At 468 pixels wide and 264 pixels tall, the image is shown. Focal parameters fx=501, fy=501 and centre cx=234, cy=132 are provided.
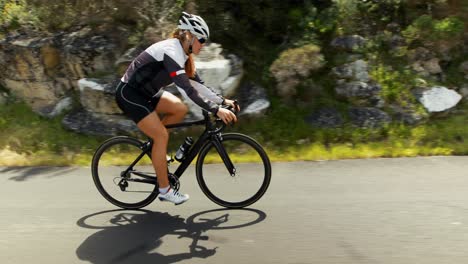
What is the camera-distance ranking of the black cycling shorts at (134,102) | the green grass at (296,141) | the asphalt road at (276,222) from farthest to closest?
1. the green grass at (296,141)
2. the black cycling shorts at (134,102)
3. the asphalt road at (276,222)

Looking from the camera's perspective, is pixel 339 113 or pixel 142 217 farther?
pixel 339 113

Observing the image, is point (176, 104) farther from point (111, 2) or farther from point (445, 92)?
point (445, 92)

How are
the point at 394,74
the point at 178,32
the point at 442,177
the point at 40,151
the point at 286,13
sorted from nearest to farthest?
the point at 178,32 → the point at 442,177 → the point at 40,151 → the point at 394,74 → the point at 286,13

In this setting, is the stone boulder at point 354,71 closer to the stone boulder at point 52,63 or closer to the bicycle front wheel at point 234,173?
the bicycle front wheel at point 234,173

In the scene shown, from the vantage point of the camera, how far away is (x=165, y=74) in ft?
15.7

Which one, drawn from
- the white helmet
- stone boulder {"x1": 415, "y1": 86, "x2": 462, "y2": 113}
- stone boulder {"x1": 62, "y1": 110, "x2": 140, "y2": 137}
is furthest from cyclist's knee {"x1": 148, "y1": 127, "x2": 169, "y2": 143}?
stone boulder {"x1": 415, "y1": 86, "x2": 462, "y2": 113}

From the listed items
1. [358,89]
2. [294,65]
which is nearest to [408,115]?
[358,89]

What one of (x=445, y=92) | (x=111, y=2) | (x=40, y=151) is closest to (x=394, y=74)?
(x=445, y=92)

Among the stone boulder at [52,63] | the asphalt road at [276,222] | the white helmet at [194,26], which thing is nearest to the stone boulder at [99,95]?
the stone boulder at [52,63]

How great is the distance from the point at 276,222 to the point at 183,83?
5.09ft

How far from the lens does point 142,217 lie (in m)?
5.00

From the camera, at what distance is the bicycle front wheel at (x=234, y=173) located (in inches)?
193

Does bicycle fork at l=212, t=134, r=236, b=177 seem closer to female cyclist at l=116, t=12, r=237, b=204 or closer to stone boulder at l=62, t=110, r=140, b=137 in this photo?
female cyclist at l=116, t=12, r=237, b=204

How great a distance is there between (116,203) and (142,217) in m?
0.42
